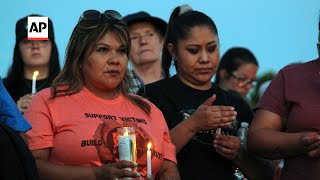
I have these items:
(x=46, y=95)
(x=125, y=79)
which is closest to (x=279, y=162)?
(x=125, y=79)

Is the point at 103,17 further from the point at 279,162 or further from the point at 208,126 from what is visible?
the point at 279,162

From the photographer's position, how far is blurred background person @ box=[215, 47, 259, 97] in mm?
9148

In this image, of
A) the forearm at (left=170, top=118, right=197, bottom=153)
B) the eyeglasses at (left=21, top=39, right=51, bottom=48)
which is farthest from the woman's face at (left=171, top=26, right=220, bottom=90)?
the eyeglasses at (left=21, top=39, right=51, bottom=48)

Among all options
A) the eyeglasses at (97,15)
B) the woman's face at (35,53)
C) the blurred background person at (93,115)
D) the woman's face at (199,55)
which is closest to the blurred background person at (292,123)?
the woman's face at (199,55)

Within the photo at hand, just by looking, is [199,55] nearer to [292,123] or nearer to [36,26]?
[292,123]

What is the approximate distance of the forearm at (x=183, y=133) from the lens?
5.74 meters

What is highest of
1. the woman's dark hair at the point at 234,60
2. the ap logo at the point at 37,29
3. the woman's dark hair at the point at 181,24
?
the woman's dark hair at the point at 181,24

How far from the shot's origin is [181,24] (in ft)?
20.6

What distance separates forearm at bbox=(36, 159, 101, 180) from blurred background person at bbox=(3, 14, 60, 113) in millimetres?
2146

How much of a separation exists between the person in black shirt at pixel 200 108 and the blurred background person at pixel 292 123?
0.25m

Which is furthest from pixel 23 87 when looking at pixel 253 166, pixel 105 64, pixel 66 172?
pixel 66 172

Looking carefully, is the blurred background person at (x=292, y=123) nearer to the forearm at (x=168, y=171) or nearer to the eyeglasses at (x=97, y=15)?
the forearm at (x=168, y=171)

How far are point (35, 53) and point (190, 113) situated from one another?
1972 millimetres

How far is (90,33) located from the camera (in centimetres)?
540
